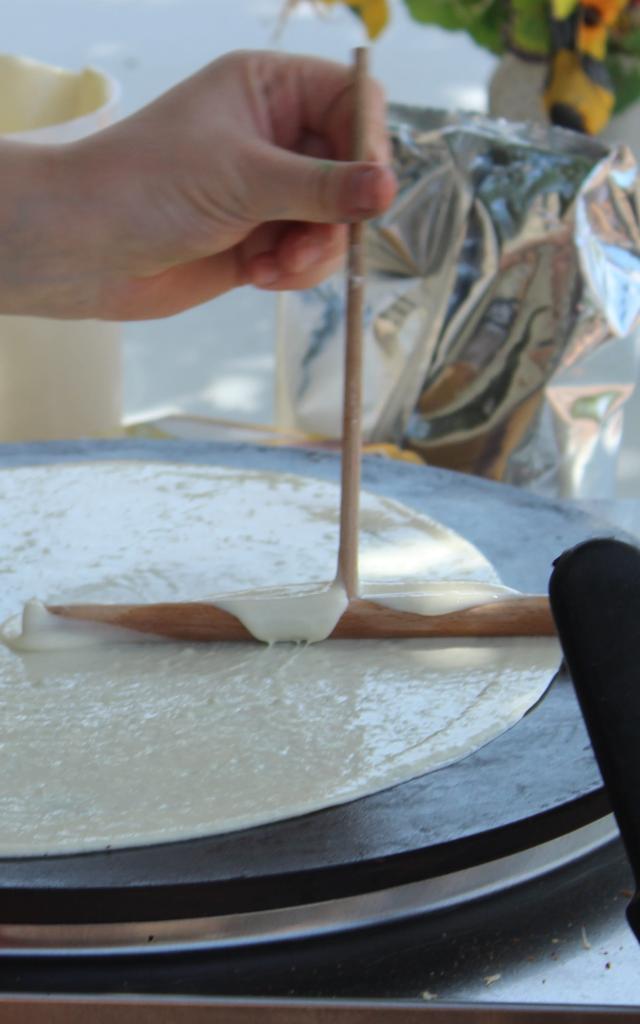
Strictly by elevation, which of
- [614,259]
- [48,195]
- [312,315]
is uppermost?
[48,195]

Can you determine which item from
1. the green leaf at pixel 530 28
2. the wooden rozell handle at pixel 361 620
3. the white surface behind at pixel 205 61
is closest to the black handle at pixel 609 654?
the wooden rozell handle at pixel 361 620

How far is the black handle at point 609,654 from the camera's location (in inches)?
20.1

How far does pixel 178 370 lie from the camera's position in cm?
314

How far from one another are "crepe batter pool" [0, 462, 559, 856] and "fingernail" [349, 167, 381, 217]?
297 millimetres

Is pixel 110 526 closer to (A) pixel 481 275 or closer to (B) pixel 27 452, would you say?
(B) pixel 27 452

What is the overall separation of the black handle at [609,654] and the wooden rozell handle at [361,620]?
1.21ft

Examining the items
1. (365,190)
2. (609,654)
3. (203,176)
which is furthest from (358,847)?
(203,176)

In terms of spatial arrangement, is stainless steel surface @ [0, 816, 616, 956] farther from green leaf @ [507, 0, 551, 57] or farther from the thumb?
green leaf @ [507, 0, 551, 57]

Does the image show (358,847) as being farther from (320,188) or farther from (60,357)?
(60,357)

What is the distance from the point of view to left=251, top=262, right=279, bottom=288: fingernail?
4.23 feet

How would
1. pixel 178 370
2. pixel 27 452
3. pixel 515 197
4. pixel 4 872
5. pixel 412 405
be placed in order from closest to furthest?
pixel 4 872
pixel 27 452
pixel 515 197
pixel 412 405
pixel 178 370

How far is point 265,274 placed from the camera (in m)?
1.29

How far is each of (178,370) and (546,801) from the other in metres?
Result: 2.51

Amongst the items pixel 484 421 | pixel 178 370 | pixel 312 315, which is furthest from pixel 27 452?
pixel 178 370
